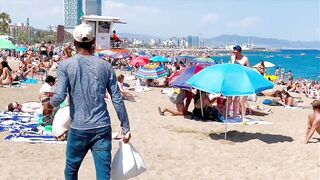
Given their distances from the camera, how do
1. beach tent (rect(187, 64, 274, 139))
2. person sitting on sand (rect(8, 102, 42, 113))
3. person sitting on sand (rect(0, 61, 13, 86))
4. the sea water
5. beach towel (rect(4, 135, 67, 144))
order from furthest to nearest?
the sea water, person sitting on sand (rect(0, 61, 13, 86)), person sitting on sand (rect(8, 102, 42, 113)), beach tent (rect(187, 64, 274, 139)), beach towel (rect(4, 135, 67, 144))

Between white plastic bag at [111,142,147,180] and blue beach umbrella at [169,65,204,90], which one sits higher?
blue beach umbrella at [169,65,204,90]

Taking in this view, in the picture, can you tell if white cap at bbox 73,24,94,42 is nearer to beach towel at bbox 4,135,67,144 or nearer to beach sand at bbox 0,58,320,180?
beach sand at bbox 0,58,320,180

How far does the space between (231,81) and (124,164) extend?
4.10 metres

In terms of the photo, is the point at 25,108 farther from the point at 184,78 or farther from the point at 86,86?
the point at 86,86

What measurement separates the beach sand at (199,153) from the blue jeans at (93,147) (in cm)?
197

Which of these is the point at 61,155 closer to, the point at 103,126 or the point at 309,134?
the point at 103,126

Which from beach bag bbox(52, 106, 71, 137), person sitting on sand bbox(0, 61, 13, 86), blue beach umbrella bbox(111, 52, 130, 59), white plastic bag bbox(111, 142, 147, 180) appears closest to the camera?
white plastic bag bbox(111, 142, 147, 180)

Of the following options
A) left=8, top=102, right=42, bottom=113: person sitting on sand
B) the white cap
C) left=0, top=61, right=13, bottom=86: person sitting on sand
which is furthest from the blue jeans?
left=0, top=61, right=13, bottom=86: person sitting on sand

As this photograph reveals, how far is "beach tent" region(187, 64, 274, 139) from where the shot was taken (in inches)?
281

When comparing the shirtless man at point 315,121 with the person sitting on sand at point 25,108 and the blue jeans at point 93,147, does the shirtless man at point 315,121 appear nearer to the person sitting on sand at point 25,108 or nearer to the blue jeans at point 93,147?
the blue jeans at point 93,147

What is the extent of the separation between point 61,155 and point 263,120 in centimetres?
543

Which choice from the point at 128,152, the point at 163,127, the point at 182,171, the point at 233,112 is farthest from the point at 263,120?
the point at 128,152

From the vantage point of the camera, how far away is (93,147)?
321 centimetres

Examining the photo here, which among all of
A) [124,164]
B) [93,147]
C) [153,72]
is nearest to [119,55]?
[153,72]
